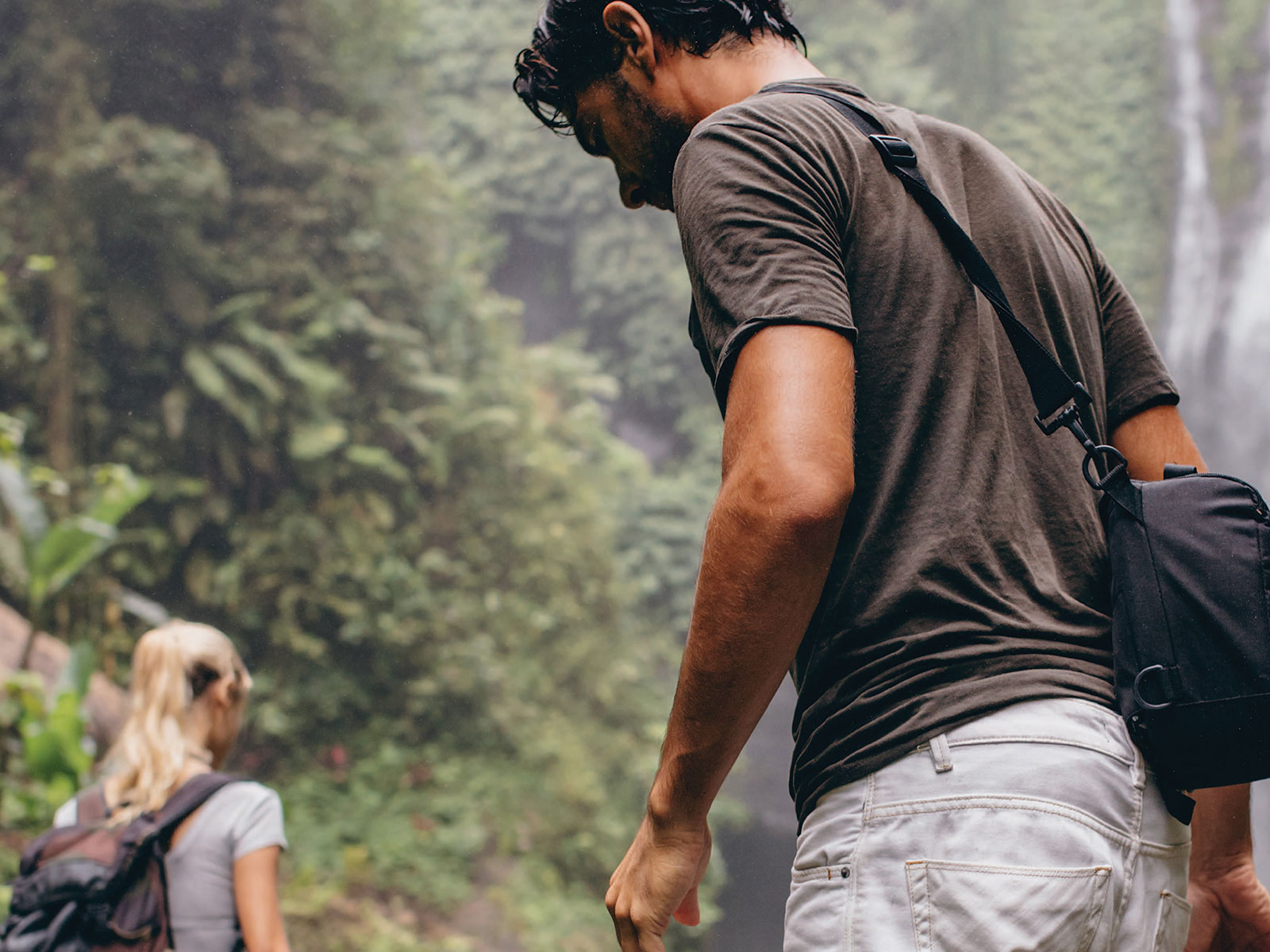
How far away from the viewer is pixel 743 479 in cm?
83

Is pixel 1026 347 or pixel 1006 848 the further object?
pixel 1026 347

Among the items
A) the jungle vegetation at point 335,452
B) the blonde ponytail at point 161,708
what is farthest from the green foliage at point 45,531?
the blonde ponytail at point 161,708

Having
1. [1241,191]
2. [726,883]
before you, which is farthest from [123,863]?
[1241,191]

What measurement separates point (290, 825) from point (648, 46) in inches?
250

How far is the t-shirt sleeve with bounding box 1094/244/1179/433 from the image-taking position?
121cm

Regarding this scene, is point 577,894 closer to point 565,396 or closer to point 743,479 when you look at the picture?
point 565,396

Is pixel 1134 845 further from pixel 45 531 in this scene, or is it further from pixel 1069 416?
pixel 45 531

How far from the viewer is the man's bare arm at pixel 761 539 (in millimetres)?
818

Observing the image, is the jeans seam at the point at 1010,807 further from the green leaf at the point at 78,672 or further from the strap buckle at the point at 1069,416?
the green leaf at the point at 78,672

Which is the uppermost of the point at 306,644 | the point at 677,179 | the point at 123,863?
the point at 677,179

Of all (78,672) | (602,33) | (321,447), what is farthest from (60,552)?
(602,33)

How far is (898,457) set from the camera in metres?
0.95

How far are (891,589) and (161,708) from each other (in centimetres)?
200

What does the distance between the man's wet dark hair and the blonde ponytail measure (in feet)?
5.60
